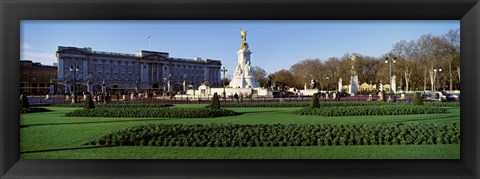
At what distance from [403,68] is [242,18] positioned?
4384 centimetres

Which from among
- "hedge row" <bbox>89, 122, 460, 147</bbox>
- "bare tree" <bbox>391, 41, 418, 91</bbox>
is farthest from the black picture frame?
"bare tree" <bbox>391, 41, 418, 91</bbox>

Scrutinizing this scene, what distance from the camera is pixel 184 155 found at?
7676 mm

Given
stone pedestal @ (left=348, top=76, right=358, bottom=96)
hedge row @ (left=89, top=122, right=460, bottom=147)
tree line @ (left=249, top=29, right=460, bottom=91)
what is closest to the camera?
hedge row @ (left=89, top=122, right=460, bottom=147)

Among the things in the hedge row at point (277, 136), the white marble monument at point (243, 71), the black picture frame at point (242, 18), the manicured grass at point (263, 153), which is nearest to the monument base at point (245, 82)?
the white marble monument at point (243, 71)

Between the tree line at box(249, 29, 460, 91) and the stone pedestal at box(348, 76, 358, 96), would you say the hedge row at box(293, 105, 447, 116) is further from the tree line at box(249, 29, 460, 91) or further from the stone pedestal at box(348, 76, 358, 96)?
the stone pedestal at box(348, 76, 358, 96)

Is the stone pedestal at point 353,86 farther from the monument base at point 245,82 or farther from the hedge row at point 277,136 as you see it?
the hedge row at point 277,136

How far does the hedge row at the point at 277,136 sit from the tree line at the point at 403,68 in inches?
577

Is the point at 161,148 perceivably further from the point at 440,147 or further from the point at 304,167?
the point at 440,147

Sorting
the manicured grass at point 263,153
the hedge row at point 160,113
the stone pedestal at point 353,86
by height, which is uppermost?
the stone pedestal at point 353,86

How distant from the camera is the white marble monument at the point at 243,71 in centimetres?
4809

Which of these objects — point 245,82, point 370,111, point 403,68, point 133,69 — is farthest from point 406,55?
point 133,69

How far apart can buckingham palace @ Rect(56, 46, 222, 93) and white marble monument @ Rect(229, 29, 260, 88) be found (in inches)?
482

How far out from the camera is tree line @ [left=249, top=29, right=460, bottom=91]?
36281mm

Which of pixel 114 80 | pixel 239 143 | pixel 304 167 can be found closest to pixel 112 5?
pixel 239 143
